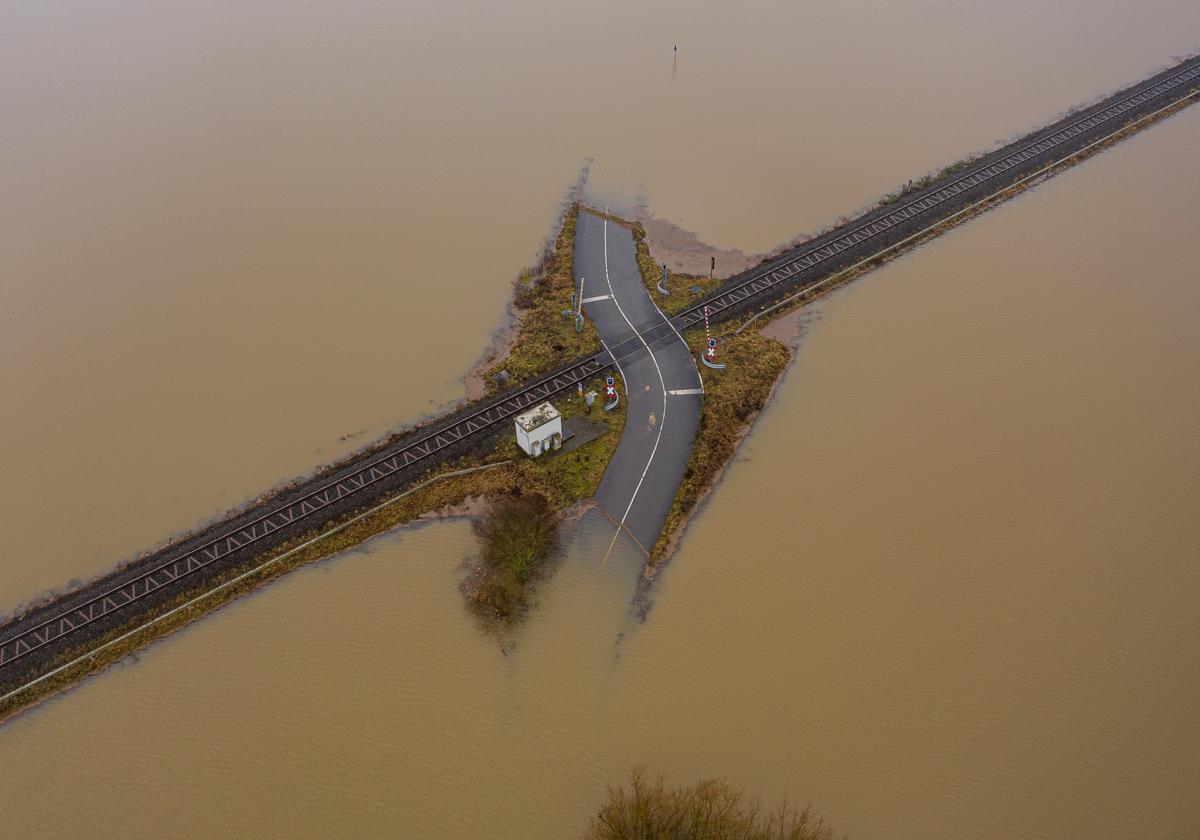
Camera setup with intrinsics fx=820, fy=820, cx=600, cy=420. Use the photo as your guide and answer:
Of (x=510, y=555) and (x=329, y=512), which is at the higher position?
(x=329, y=512)

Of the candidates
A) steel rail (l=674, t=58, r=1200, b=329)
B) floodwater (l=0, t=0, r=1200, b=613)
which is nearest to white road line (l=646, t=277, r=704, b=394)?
steel rail (l=674, t=58, r=1200, b=329)

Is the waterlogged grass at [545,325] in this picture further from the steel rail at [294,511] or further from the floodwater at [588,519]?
the floodwater at [588,519]

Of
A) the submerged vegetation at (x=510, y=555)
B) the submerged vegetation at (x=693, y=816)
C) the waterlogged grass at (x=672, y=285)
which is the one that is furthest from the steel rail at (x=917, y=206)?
the submerged vegetation at (x=693, y=816)

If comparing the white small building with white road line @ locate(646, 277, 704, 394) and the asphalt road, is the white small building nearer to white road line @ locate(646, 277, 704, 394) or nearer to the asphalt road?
the asphalt road

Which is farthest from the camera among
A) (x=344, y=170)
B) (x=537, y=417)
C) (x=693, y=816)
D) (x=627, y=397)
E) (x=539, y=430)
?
(x=344, y=170)

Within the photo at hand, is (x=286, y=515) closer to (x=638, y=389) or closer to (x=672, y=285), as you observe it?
(x=638, y=389)

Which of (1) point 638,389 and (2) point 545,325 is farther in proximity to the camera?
(2) point 545,325

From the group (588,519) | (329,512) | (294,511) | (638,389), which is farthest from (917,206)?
(294,511)

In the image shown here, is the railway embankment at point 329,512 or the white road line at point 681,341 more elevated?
the white road line at point 681,341
